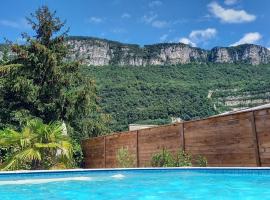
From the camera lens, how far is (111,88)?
52.3 meters

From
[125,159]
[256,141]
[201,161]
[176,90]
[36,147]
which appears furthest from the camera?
[176,90]

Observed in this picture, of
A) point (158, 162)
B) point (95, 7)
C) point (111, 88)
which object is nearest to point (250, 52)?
point (111, 88)

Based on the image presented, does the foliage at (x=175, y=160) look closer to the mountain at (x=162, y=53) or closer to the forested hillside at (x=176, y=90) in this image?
the forested hillside at (x=176, y=90)

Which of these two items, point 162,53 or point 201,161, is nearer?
point 201,161

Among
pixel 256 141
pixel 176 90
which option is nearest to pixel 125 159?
pixel 256 141

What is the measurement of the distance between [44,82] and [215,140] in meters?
10.0

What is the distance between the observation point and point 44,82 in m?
16.7

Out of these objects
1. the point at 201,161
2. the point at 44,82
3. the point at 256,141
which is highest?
the point at 44,82

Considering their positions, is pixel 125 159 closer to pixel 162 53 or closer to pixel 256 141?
pixel 256 141

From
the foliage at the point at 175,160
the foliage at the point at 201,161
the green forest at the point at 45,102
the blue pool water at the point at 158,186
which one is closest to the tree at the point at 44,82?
A: the green forest at the point at 45,102

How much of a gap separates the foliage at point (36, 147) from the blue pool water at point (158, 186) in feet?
7.60

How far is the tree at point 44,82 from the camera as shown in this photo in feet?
53.5

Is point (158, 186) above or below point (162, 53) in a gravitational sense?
below

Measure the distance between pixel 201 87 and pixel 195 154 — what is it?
51739mm
